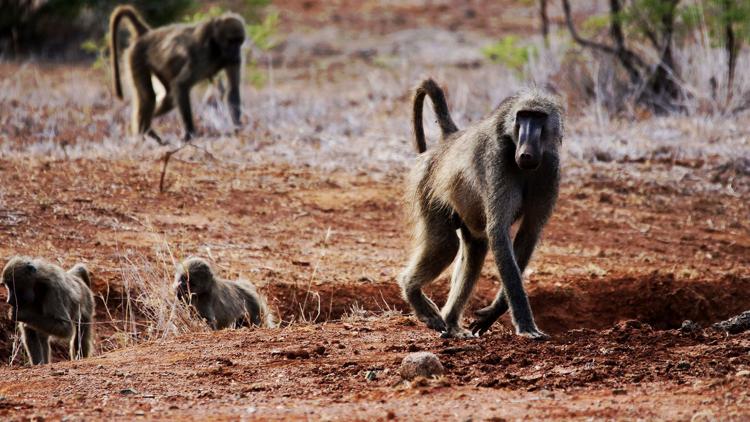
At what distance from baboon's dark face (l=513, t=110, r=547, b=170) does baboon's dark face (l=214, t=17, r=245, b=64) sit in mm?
7391

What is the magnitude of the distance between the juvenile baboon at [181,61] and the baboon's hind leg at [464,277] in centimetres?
644

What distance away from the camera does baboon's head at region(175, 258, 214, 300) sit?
6.99 meters

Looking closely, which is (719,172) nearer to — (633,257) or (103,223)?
(633,257)

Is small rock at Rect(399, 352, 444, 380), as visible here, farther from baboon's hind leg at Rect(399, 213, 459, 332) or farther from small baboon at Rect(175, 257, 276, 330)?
small baboon at Rect(175, 257, 276, 330)

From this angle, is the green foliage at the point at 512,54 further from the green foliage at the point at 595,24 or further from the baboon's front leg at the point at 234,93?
the baboon's front leg at the point at 234,93

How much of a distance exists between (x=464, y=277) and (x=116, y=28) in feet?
25.3

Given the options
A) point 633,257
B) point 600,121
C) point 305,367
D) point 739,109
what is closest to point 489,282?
point 633,257

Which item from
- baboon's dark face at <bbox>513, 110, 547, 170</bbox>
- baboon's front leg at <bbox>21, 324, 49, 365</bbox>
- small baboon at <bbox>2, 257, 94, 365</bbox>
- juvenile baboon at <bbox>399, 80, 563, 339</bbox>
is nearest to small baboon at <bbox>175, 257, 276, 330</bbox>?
small baboon at <bbox>2, 257, 94, 365</bbox>

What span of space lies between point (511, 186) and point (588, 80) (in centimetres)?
825

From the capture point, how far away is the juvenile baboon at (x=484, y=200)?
18.5 ft

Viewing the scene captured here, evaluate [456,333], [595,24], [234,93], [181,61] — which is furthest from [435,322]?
[595,24]

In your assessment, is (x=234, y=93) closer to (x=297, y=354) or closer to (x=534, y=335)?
(x=297, y=354)

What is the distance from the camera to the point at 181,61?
40.8 feet

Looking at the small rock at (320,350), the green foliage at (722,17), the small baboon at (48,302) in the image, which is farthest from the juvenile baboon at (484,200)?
the green foliage at (722,17)
